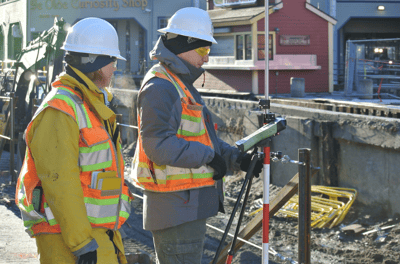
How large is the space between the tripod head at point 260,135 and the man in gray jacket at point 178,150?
17 centimetres

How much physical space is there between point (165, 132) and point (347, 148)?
6985 mm

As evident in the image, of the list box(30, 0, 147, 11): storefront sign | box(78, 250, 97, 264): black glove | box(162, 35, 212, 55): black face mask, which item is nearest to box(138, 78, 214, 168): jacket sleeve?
box(162, 35, 212, 55): black face mask

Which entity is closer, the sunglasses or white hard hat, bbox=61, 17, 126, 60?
white hard hat, bbox=61, 17, 126, 60

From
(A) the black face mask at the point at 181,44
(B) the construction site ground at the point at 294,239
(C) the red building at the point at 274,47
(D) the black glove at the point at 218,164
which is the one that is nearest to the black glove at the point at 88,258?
(D) the black glove at the point at 218,164

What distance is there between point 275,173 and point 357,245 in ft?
11.2

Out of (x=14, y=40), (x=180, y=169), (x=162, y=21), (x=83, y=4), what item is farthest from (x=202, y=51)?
(x=14, y=40)

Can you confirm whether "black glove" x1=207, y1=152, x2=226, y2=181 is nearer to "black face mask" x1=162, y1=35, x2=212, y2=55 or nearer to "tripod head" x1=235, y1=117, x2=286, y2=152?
"tripod head" x1=235, y1=117, x2=286, y2=152

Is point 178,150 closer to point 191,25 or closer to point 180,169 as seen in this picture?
point 180,169

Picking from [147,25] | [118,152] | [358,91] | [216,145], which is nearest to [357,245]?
[216,145]

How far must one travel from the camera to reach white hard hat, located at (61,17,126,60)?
123 inches

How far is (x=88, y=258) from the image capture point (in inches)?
109

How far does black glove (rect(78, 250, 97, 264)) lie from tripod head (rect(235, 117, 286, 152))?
108 cm

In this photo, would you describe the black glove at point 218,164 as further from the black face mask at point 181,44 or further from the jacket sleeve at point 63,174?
the jacket sleeve at point 63,174

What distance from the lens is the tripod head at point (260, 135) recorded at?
3.32 m
